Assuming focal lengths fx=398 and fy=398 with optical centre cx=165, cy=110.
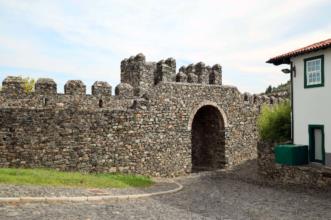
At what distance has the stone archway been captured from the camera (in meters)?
22.5

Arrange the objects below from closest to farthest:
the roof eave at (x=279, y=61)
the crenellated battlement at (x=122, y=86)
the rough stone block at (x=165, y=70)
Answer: the crenellated battlement at (x=122, y=86)
the roof eave at (x=279, y=61)
the rough stone block at (x=165, y=70)

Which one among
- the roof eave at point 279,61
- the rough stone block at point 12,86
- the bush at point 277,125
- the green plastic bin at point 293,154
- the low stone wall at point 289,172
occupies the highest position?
the roof eave at point 279,61

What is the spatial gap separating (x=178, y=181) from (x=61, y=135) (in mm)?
5715

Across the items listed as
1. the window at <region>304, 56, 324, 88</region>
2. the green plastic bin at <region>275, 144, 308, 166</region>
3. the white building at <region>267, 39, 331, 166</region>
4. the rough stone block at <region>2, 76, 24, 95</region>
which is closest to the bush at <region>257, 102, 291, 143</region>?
the white building at <region>267, 39, 331, 166</region>

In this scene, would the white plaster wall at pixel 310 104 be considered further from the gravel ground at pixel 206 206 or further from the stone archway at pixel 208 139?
the stone archway at pixel 208 139

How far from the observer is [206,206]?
12.4m

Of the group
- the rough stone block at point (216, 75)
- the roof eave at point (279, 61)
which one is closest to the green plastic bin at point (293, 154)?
the roof eave at point (279, 61)

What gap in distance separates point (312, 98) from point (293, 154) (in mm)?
2512

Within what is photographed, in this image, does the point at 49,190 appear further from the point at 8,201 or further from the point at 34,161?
the point at 34,161

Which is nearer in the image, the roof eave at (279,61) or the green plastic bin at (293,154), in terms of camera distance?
the green plastic bin at (293,154)

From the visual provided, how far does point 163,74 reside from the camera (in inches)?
834

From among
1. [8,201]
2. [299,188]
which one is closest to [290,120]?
[299,188]

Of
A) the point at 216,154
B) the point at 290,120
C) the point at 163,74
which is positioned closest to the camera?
the point at 290,120

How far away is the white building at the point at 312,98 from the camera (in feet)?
53.1
